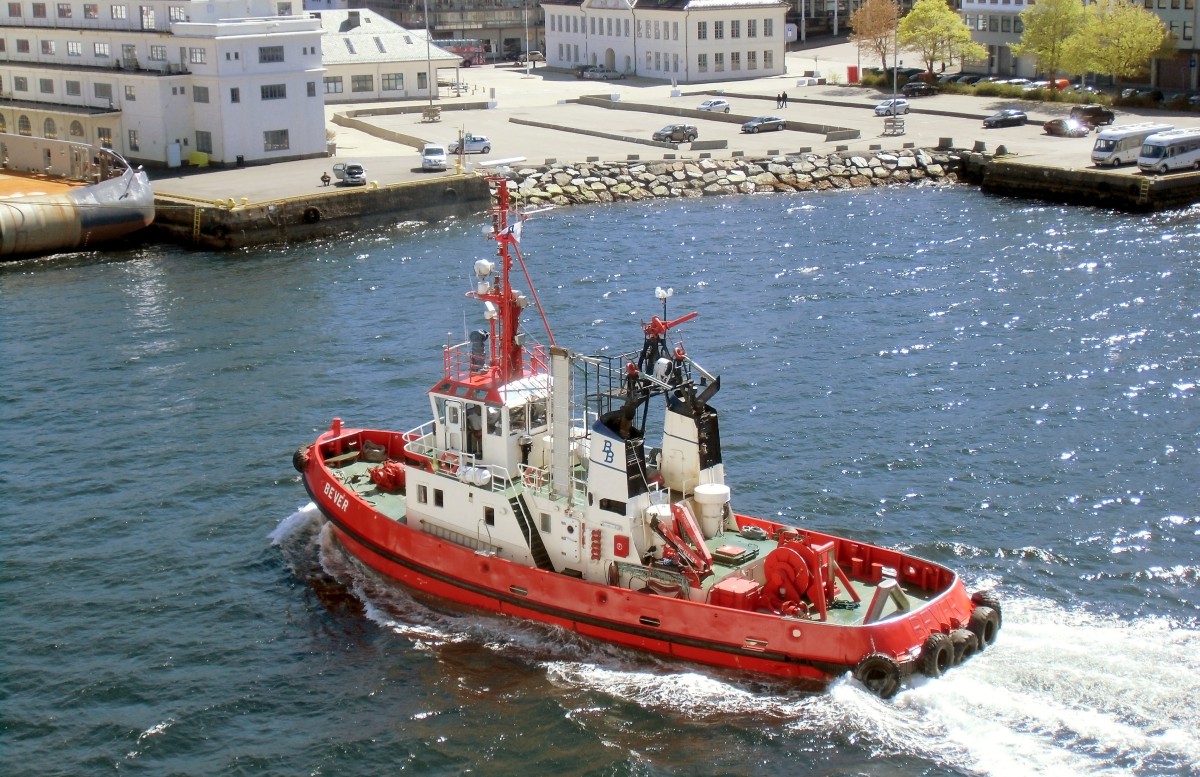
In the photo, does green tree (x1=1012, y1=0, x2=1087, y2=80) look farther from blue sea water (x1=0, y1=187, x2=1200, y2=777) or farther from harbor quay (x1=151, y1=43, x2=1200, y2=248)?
blue sea water (x1=0, y1=187, x2=1200, y2=777)

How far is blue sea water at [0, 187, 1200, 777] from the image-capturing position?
873 inches

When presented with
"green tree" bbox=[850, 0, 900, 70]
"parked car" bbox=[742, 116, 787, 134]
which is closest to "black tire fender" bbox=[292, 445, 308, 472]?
"parked car" bbox=[742, 116, 787, 134]

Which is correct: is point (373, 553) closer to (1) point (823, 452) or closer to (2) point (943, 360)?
(1) point (823, 452)

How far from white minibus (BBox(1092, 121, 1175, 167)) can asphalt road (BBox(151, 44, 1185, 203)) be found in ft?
2.96

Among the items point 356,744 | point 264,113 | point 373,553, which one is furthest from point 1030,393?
point 264,113

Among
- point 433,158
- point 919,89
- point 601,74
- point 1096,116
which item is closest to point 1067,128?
point 1096,116

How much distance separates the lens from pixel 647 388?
24844 millimetres

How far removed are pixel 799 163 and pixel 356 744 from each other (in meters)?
46.6

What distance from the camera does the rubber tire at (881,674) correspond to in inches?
874

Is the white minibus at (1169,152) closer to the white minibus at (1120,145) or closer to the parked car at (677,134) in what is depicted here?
the white minibus at (1120,145)

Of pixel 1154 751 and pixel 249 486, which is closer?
pixel 1154 751

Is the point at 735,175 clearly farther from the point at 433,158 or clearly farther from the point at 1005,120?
the point at 1005,120

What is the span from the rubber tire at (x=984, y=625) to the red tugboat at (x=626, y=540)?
0.04m

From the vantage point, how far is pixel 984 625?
2336 centimetres
